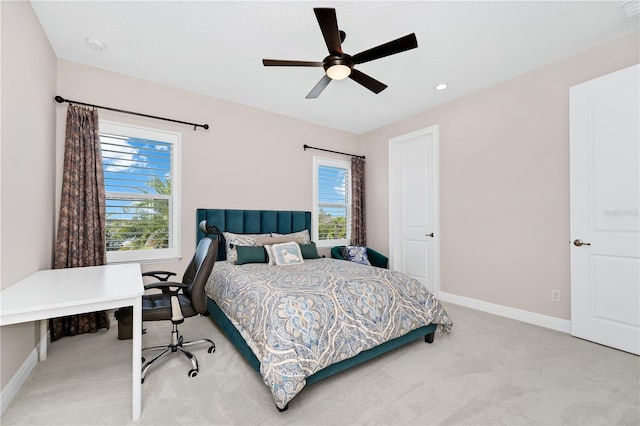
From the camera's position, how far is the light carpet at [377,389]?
1618 millimetres

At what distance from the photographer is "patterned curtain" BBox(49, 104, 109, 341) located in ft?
8.77

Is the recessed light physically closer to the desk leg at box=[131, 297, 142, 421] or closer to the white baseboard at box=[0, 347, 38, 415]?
the desk leg at box=[131, 297, 142, 421]

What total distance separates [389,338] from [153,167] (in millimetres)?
3136

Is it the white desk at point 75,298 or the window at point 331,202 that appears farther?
the window at point 331,202

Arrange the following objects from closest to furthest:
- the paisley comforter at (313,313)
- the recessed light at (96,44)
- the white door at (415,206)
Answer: the paisley comforter at (313,313) < the recessed light at (96,44) < the white door at (415,206)

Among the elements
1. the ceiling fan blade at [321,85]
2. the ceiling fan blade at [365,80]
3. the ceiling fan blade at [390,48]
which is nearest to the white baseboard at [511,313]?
the ceiling fan blade at [365,80]

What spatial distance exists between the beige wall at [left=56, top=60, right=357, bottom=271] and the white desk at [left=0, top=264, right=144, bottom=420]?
4.54 ft

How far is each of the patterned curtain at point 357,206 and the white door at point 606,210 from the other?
2.86 meters

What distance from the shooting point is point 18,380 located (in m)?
1.84

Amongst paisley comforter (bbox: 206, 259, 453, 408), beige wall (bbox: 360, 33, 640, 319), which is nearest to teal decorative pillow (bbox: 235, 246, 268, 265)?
paisley comforter (bbox: 206, 259, 453, 408)

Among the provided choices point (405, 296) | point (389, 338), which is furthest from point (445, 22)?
point (389, 338)

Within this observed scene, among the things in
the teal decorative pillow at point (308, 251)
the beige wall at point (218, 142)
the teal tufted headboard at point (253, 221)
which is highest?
the beige wall at point (218, 142)

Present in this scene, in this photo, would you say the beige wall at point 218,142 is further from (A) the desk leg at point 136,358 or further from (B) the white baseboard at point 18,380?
(A) the desk leg at point 136,358

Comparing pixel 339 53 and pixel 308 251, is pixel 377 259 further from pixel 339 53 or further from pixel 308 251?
pixel 339 53
